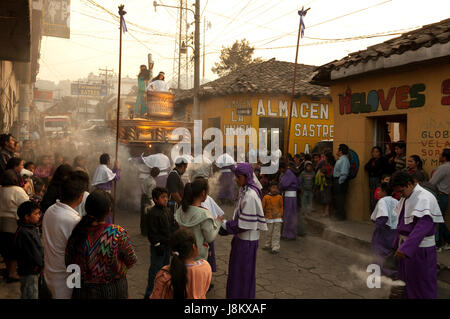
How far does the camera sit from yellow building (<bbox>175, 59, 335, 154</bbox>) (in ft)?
57.7

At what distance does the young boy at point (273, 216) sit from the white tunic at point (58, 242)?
15.7ft

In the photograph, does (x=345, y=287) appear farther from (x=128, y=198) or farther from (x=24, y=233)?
(x=128, y=198)

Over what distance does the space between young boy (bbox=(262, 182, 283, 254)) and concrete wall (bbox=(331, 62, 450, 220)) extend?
2.88m

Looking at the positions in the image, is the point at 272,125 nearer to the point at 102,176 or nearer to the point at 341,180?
the point at 341,180

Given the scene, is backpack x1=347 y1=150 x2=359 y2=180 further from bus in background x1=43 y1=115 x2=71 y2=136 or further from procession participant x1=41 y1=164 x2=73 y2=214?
bus in background x1=43 y1=115 x2=71 y2=136

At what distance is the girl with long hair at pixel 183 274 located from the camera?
2729 millimetres

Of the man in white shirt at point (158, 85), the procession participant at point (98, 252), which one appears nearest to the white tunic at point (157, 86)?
the man in white shirt at point (158, 85)

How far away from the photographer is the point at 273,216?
741cm

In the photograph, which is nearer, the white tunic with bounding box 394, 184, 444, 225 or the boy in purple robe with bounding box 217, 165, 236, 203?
the white tunic with bounding box 394, 184, 444, 225

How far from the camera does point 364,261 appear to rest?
684cm

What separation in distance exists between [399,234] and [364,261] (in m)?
2.52

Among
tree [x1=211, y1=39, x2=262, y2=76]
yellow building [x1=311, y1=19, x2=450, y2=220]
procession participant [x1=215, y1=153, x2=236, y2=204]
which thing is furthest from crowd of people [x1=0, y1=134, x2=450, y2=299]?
tree [x1=211, y1=39, x2=262, y2=76]

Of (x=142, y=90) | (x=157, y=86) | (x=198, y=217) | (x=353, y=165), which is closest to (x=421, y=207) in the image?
(x=198, y=217)
